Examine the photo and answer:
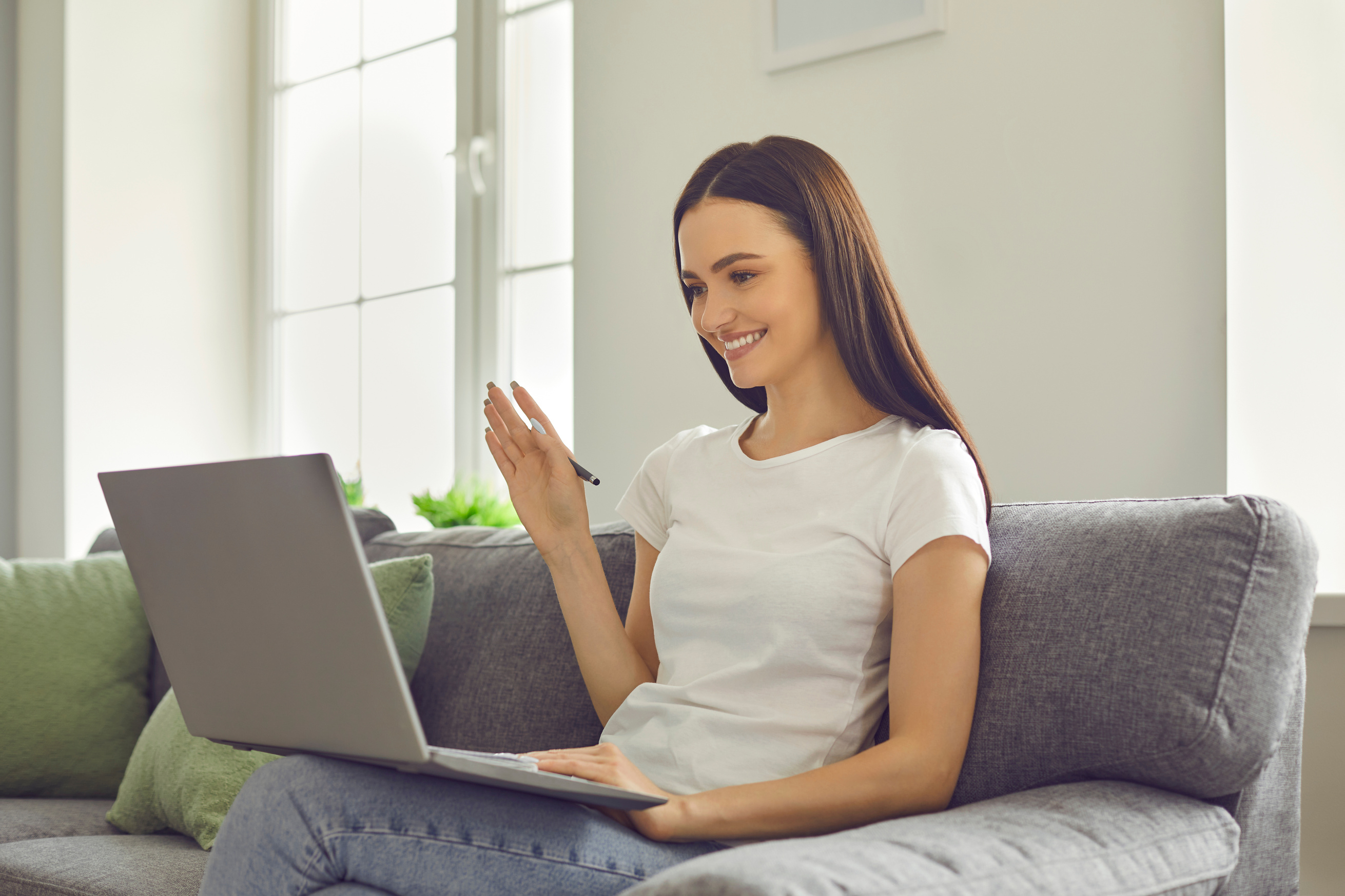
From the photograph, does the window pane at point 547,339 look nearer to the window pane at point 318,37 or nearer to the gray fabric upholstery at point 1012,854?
the window pane at point 318,37

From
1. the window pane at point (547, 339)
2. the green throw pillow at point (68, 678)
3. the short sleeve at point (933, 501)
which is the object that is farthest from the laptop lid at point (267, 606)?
the window pane at point (547, 339)

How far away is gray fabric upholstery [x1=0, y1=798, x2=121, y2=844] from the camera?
155 cm

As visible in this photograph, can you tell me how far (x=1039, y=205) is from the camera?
73.2 inches

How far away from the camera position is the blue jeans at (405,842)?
89cm

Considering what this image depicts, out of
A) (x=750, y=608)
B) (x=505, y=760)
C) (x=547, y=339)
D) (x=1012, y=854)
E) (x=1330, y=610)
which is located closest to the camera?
(x=1012, y=854)

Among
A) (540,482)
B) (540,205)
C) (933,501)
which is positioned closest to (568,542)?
(540,482)

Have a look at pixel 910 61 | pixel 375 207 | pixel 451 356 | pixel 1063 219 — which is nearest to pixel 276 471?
pixel 1063 219

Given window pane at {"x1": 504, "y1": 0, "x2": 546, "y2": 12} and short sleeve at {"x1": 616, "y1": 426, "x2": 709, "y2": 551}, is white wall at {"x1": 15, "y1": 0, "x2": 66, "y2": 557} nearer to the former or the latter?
window pane at {"x1": 504, "y1": 0, "x2": 546, "y2": 12}

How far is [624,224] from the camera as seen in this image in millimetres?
2447

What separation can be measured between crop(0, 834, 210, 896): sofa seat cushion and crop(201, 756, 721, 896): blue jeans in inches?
17.4

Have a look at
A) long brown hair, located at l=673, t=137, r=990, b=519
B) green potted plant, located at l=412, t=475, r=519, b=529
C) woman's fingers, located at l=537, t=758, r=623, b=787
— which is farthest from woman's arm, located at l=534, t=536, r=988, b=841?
green potted plant, located at l=412, t=475, r=519, b=529

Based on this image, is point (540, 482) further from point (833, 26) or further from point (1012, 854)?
point (833, 26)

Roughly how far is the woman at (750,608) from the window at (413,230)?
1474 mm

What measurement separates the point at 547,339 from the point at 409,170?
2.43 feet
